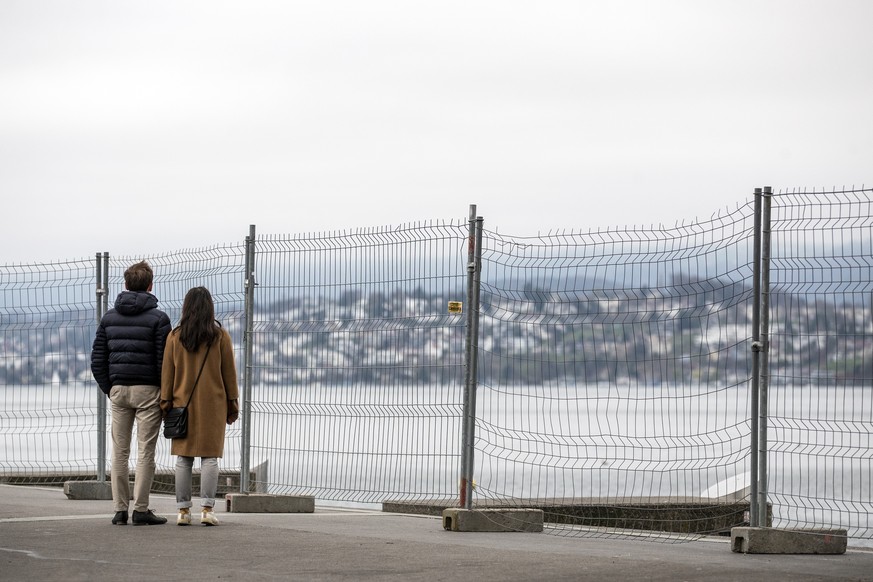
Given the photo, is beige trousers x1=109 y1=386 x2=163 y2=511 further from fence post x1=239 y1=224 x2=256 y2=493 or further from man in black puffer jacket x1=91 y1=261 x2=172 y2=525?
fence post x1=239 y1=224 x2=256 y2=493

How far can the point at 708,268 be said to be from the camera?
9.48m

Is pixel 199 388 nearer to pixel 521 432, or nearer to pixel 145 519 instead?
pixel 145 519

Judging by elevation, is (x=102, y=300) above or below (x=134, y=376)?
above

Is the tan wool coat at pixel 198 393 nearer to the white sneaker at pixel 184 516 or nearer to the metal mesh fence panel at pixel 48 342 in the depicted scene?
A: the white sneaker at pixel 184 516

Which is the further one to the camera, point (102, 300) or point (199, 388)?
point (102, 300)

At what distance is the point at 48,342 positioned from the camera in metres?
14.8

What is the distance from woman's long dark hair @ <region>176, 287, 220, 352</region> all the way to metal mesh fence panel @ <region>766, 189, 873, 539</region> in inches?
168

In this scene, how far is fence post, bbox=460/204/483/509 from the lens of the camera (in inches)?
412

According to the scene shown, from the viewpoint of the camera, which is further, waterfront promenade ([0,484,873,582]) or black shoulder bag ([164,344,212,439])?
black shoulder bag ([164,344,212,439])

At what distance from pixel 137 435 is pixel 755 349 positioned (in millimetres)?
4872

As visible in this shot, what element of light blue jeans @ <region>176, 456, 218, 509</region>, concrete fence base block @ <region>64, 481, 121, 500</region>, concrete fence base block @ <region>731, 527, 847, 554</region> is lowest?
concrete fence base block @ <region>64, 481, 121, 500</region>

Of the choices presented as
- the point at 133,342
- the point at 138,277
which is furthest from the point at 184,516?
the point at 138,277

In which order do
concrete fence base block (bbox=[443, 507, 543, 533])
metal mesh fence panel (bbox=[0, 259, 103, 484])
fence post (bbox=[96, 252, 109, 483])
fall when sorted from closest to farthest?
concrete fence base block (bbox=[443, 507, 543, 533]) → fence post (bbox=[96, 252, 109, 483]) → metal mesh fence panel (bbox=[0, 259, 103, 484])

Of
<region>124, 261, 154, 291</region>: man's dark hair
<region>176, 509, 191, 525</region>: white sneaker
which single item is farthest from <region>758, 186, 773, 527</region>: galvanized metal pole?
<region>124, 261, 154, 291</region>: man's dark hair
